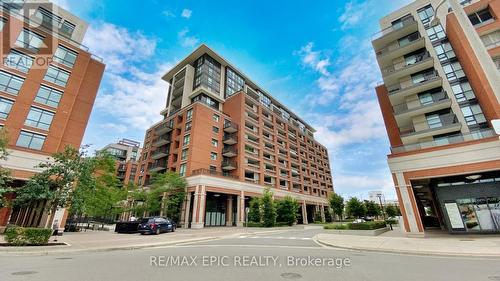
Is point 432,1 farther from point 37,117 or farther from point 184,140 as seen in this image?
point 37,117

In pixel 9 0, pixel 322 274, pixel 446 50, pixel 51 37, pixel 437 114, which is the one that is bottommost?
pixel 322 274

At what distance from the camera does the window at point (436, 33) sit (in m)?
28.2

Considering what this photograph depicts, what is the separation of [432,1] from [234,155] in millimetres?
37829

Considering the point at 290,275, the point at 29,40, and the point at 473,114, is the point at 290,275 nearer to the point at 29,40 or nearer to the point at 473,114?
the point at 473,114

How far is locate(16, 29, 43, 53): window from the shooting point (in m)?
27.4

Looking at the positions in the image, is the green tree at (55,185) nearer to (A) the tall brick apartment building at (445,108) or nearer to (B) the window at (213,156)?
(B) the window at (213,156)

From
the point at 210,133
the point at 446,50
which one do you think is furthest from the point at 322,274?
the point at 210,133

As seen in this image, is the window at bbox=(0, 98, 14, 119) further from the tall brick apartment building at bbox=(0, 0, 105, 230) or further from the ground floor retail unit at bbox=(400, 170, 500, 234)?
the ground floor retail unit at bbox=(400, 170, 500, 234)

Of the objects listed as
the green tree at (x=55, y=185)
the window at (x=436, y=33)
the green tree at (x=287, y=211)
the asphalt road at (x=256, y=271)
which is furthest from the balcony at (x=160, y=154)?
the window at (x=436, y=33)

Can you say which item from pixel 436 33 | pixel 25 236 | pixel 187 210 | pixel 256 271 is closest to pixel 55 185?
pixel 25 236

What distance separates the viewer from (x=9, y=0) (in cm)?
2908

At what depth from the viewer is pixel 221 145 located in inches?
1757

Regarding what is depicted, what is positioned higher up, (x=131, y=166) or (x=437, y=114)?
(x=131, y=166)

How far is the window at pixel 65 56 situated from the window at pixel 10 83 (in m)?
5.12
